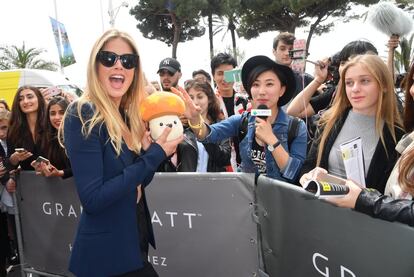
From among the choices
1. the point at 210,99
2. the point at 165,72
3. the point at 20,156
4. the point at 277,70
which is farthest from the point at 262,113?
the point at 165,72

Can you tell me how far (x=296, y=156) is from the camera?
250 centimetres

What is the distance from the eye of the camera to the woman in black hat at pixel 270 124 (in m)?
2.47

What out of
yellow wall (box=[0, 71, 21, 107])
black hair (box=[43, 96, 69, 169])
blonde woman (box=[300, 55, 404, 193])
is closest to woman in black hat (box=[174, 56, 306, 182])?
blonde woman (box=[300, 55, 404, 193])

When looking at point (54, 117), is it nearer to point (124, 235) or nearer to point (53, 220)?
point (53, 220)

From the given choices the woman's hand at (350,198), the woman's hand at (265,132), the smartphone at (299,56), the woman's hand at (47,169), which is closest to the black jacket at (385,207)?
the woman's hand at (350,198)

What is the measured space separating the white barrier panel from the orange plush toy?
652 mm

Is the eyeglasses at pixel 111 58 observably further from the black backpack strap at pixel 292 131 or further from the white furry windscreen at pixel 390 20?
the white furry windscreen at pixel 390 20

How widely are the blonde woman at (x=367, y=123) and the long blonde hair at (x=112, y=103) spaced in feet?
3.60

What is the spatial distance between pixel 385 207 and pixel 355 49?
5.88ft

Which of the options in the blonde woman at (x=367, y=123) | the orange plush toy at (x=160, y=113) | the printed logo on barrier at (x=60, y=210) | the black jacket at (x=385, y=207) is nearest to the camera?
the black jacket at (x=385, y=207)

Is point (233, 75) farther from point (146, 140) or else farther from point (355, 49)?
point (146, 140)

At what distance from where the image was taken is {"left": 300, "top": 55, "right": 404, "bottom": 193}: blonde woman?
2.11 metres

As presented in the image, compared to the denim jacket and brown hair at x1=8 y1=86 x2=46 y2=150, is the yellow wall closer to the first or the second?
brown hair at x1=8 y1=86 x2=46 y2=150

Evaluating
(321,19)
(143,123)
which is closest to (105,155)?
(143,123)
